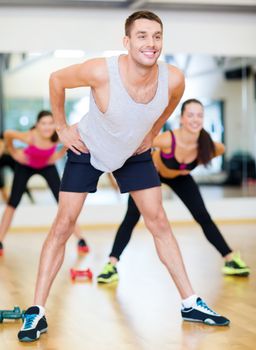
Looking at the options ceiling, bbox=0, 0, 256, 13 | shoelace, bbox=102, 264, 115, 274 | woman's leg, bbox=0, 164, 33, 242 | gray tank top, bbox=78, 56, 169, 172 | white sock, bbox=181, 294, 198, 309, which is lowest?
shoelace, bbox=102, 264, 115, 274

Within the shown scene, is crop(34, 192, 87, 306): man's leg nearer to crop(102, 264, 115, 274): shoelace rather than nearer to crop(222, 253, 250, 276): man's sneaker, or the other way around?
crop(102, 264, 115, 274): shoelace

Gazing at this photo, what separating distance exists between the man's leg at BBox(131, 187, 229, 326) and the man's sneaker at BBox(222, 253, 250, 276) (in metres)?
1.38

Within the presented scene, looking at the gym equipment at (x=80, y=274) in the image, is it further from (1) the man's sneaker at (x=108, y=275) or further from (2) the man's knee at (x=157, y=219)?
(2) the man's knee at (x=157, y=219)

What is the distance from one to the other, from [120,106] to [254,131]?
6.43 m

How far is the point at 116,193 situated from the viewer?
834 centimetres

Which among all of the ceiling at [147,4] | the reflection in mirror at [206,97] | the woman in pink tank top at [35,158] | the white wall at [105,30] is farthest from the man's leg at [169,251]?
the white wall at [105,30]

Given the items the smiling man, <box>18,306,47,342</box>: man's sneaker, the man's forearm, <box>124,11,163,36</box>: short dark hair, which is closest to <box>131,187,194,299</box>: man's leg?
the smiling man

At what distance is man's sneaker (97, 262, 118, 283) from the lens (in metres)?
4.41

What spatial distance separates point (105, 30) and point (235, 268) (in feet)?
14.5

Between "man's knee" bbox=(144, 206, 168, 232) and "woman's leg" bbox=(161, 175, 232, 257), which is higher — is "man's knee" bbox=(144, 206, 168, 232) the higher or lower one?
the higher one

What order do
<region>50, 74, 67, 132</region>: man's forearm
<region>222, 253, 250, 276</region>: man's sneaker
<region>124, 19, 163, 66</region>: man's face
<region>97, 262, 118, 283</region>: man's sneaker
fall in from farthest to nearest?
<region>222, 253, 250, 276</region>: man's sneaker, <region>97, 262, 118, 283</region>: man's sneaker, <region>50, 74, 67, 132</region>: man's forearm, <region>124, 19, 163, 66</region>: man's face

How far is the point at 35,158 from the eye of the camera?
5715mm

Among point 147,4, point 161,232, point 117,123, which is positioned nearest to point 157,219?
point 161,232

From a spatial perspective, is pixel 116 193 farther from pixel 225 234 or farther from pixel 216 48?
pixel 216 48
